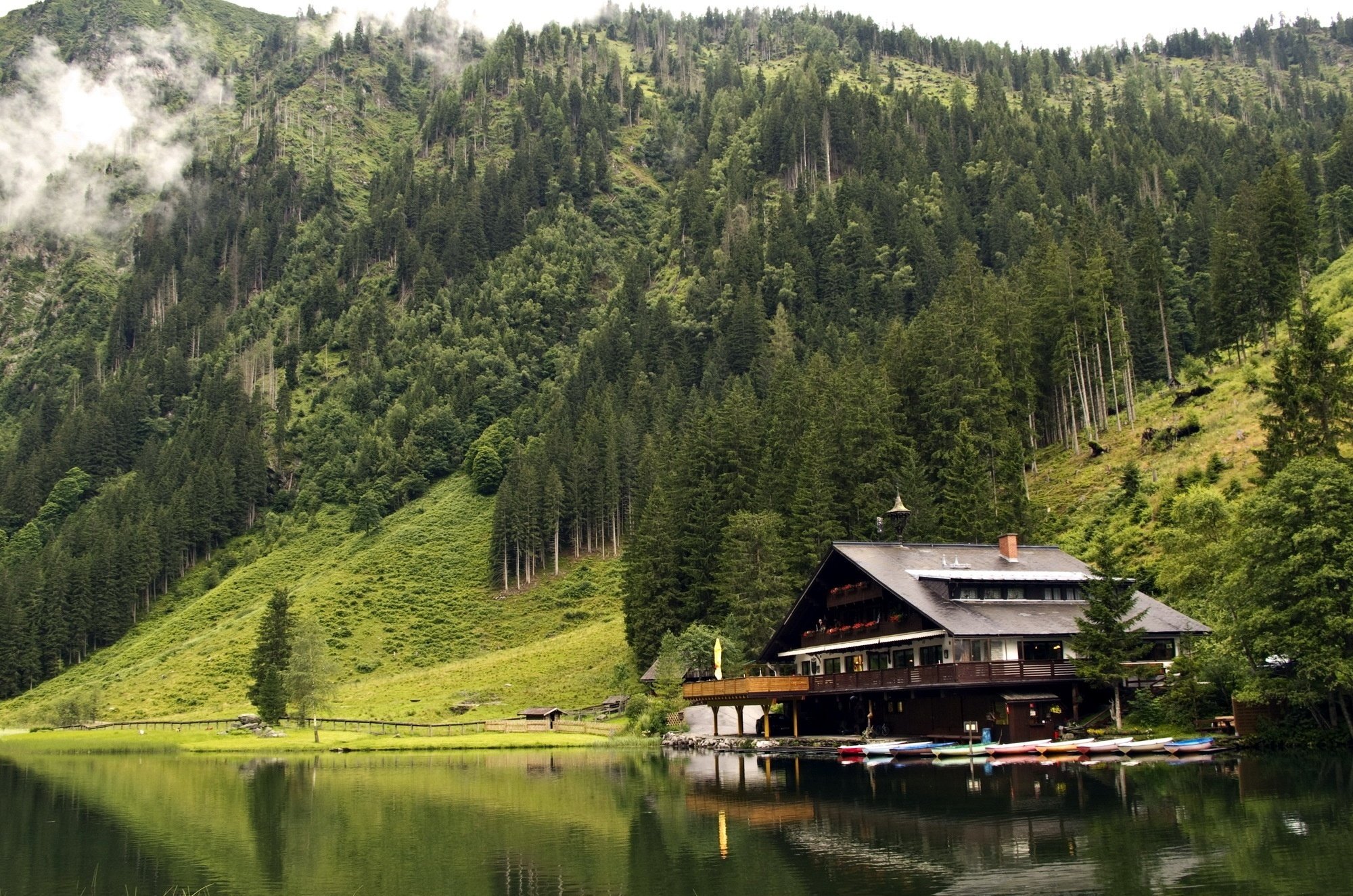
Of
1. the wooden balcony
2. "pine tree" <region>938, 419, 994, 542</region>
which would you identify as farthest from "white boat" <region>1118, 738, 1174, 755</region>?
"pine tree" <region>938, 419, 994, 542</region>

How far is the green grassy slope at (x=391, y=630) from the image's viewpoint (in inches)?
3917

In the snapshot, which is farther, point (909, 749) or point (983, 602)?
point (983, 602)

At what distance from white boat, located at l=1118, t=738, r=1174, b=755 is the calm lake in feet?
6.40

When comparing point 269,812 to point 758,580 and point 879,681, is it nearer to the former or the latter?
point 879,681

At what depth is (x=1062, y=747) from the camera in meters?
48.2

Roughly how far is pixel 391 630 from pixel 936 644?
77.6m

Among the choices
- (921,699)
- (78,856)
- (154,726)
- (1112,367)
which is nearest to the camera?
(78,856)

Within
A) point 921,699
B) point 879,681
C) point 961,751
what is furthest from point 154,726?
point 961,751

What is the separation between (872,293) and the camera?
523 feet

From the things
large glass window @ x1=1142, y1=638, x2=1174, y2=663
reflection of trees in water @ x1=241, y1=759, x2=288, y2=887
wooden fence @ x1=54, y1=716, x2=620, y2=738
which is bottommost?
reflection of trees in water @ x1=241, y1=759, x2=288, y2=887

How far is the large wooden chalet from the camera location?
2110 inches

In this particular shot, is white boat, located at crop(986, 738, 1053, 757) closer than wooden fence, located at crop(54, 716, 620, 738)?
Yes

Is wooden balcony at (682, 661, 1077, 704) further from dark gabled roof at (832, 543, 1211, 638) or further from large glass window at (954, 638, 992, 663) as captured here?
dark gabled roof at (832, 543, 1211, 638)

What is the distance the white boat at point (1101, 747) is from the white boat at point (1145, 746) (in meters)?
0.17
